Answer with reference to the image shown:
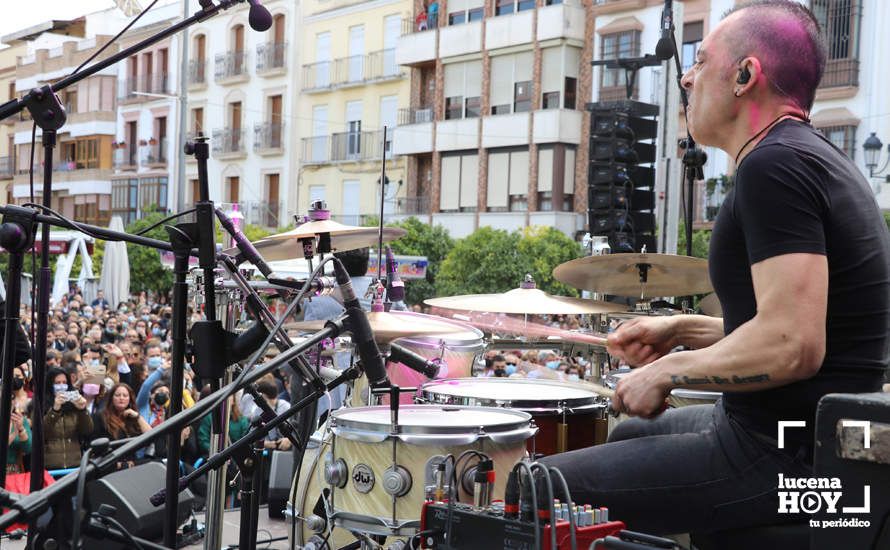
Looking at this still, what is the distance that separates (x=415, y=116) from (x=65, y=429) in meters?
24.9

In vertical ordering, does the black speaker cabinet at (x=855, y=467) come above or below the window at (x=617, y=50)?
below

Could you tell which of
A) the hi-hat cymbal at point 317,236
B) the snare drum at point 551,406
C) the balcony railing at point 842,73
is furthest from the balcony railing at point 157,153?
the snare drum at point 551,406

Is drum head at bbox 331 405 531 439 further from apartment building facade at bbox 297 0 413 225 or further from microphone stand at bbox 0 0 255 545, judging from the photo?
apartment building facade at bbox 297 0 413 225

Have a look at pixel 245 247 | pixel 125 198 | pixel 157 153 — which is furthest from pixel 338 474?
pixel 125 198

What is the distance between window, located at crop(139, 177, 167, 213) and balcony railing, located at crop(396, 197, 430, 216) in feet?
39.8

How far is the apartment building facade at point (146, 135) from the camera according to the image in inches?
1593

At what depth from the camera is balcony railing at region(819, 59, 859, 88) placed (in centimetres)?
2219

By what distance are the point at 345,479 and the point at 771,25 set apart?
6.42 ft

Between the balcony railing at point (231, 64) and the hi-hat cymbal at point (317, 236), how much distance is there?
32.1 meters

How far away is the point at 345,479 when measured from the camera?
3543 mm

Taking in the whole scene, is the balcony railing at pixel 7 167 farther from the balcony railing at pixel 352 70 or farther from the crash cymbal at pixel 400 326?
the crash cymbal at pixel 400 326

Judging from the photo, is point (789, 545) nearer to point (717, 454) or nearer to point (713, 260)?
point (717, 454)

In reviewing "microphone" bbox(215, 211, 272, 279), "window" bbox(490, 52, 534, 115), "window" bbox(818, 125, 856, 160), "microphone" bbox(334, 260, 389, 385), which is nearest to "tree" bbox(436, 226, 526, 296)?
"window" bbox(490, 52, 534, 115)

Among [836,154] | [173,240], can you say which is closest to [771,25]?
[836,154]
